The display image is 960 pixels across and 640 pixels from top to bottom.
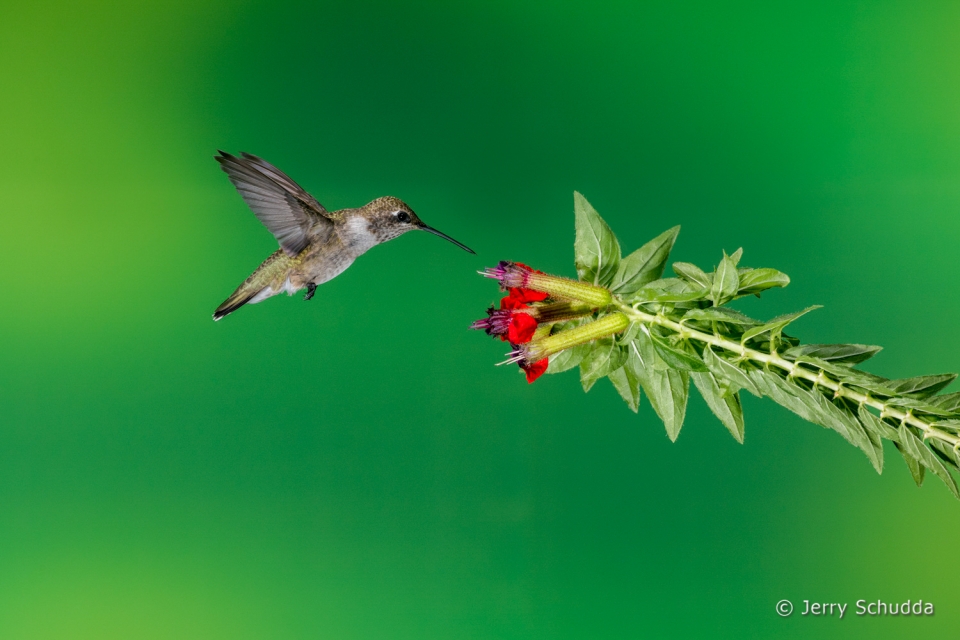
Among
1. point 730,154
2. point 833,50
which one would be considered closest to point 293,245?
point 730,154

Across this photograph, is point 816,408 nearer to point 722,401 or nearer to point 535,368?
point 722,401

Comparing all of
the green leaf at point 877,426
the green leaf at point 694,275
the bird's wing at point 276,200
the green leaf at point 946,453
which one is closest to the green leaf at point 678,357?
the green leaf at point 694,275

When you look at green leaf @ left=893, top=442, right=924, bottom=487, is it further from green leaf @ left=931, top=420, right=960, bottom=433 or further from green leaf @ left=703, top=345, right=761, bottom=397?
green leaf @ left=703, top=345, right=761, bottom=397

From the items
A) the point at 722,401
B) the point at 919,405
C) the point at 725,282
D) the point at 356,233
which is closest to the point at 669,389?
the point at 722,401

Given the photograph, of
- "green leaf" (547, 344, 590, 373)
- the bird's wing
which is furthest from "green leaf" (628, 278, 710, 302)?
the bird's wing

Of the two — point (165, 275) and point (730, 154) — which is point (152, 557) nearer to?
point (165, 275)

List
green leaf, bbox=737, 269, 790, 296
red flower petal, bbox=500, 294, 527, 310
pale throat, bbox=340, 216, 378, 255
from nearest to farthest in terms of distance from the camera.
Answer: green leaf, bbox=737, 269, 790, 296 < red flower petal, bbox=500, 294, 527, 310 < pale throat, bbox=340, 216, 378, 255
